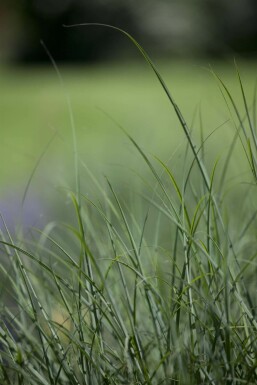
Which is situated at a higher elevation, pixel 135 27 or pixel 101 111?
pixel 101 111

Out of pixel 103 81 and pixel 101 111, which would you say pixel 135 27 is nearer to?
pixel 103 81

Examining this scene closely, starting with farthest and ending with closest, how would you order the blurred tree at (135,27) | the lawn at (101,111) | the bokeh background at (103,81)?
the blurred tree at (135,27) → the lawn at (101,111) → the bokeh background at (103,81)

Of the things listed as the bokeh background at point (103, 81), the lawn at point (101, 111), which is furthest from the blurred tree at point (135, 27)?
the lawn at point (101, 111)

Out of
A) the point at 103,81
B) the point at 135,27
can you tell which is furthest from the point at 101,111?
the point at 135,27

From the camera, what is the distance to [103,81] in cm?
798

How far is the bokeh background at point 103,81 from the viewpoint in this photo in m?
3.55

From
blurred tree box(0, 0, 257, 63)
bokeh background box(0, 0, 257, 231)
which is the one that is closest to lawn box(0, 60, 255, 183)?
bokeh background box(0, 0, 257, 231)

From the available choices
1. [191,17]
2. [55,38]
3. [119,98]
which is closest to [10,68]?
[55,38]

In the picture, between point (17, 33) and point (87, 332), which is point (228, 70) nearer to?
point (17, 33)

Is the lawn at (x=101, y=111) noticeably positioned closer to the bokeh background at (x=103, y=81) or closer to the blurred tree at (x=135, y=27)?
the bokeh background at (x=103, y=81)

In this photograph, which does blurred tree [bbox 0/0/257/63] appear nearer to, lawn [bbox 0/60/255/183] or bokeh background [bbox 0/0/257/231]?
bokeh background [bbox 0/0/257/231]

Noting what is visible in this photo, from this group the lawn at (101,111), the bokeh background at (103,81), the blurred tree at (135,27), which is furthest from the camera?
the blurred tree at (135,27)

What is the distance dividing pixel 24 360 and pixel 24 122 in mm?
4873

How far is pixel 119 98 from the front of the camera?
641 cm
